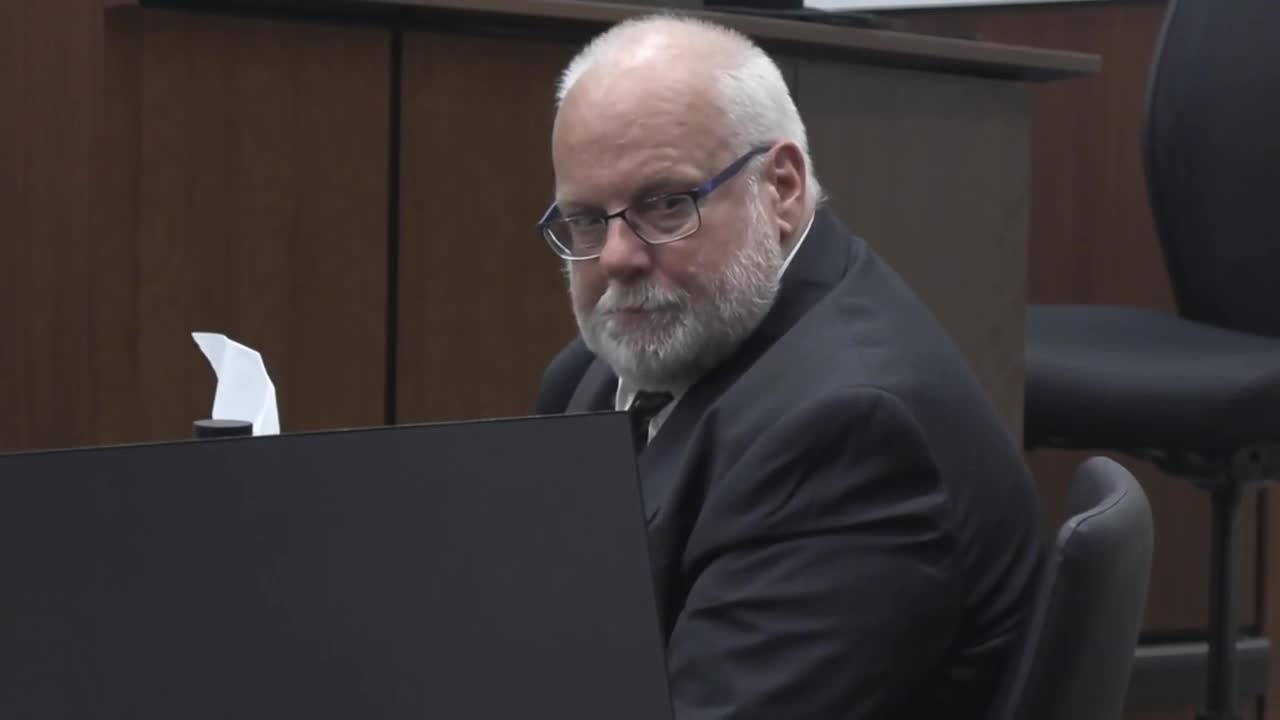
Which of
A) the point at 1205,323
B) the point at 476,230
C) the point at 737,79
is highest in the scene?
the point at 737,79

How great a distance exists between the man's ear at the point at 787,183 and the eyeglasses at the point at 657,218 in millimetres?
17

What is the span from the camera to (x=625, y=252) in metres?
1.52

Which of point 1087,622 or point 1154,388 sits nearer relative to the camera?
point 1087,622

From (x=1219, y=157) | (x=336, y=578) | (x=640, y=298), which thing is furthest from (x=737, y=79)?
(x=1219, y=157)

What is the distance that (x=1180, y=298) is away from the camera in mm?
2812

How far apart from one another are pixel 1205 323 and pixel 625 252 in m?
1.52

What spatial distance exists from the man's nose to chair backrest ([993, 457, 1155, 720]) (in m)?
0.53

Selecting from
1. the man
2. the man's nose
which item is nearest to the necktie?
the man

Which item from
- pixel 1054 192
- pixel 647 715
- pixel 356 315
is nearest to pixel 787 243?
pixel 356 315

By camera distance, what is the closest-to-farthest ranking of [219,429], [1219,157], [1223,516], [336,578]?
[336,578], [219,429], [1223,516], [1219,157]

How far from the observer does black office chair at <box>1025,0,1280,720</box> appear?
7.91ft

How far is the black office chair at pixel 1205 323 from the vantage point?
7.91ft

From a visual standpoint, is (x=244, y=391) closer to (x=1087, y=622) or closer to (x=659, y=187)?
(x=659, y=187)

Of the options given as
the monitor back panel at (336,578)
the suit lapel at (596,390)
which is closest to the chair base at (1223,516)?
the suit lapel at (596,390)
